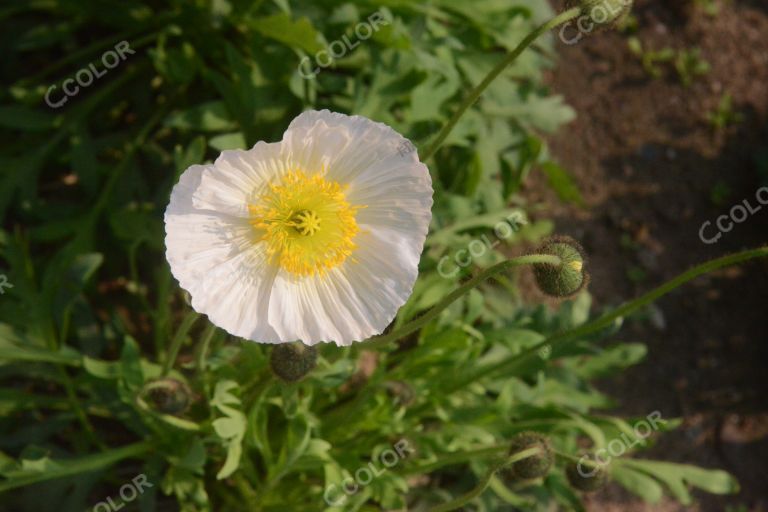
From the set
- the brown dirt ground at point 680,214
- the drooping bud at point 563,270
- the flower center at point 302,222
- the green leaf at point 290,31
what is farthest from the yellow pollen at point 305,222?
the brown dirt ground at point 680,214

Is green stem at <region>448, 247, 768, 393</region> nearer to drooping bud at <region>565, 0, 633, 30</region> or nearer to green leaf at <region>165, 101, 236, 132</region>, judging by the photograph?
drooping bud at <region>565, 0, 633, 30</region>

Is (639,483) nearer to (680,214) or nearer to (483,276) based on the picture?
(483,276)

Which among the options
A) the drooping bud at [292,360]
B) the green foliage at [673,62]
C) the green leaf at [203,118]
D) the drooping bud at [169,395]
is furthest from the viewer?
the green foliage at [673,62]

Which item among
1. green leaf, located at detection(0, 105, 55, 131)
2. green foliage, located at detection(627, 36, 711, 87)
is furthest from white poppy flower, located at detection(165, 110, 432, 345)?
green foliage, located at detection(627, 36, 711, 87)

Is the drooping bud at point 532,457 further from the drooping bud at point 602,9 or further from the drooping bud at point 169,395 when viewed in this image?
the drooping bud at point 602,9

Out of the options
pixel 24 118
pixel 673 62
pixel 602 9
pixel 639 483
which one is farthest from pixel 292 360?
pixel 673 62

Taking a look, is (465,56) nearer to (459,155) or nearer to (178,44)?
(459,155)

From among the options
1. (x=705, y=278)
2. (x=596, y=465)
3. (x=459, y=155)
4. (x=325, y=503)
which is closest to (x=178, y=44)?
(x=459, y=155)
